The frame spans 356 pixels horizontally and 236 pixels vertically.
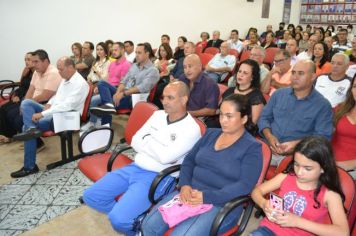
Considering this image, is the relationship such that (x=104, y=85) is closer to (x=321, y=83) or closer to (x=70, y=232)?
(x=70, y=232)

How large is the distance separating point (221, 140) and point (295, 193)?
0.52m

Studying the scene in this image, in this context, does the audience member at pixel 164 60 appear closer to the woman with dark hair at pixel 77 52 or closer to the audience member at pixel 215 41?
the woman with dark hair at pixel 77 52

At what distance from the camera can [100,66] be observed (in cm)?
494

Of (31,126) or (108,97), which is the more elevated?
(108,97)

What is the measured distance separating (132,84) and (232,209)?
279 centimetres

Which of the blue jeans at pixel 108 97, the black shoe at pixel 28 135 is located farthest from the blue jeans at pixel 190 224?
the blue jeans at pixel 108 97

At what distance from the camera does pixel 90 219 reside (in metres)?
2.38

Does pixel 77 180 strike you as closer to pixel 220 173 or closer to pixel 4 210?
pixel 4 210

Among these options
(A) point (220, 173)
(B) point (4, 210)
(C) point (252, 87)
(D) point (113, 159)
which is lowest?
(B) point (4, 210)

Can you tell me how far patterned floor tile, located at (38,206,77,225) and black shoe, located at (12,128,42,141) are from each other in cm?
73

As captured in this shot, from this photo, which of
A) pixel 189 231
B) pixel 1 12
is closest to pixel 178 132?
pixel 189 231

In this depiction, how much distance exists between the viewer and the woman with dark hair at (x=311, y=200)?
4.58 feet

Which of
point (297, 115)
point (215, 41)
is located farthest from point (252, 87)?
point (215, 41)

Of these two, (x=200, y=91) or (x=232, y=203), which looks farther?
(x=200, y=91)
